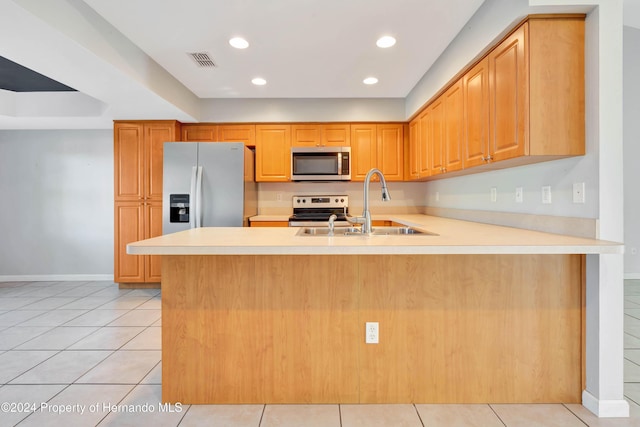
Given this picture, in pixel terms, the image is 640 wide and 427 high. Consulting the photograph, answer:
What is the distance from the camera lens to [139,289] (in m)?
4.25

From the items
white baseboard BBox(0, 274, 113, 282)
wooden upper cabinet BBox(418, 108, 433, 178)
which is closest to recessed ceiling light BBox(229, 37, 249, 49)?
wooden upper cabinet BBox(418, 108, 433, 178)

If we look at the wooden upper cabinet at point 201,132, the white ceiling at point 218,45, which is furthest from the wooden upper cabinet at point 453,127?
the wooden upper cabinet at point 201,132

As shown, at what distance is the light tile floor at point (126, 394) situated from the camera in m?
1.65

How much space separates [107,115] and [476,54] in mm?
3941

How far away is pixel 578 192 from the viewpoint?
178 centimetres

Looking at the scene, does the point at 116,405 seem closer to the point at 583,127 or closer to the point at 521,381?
the point at 521,381

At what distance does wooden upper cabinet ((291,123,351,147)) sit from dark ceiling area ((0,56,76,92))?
2.75 m

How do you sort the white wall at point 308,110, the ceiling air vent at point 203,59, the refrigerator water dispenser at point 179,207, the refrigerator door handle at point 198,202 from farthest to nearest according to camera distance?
1. the white wall at point 308,110
2. the refrigerator water dispenser at point 179,207
3. the refrigerator door handle at point 198,202
4. the ceiling air vent at point 203,59

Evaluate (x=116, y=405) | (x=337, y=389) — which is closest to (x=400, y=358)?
(x=337, y=389)

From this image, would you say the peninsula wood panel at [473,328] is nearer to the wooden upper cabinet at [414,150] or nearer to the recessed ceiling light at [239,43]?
the recessed ceiling light at [239,43]

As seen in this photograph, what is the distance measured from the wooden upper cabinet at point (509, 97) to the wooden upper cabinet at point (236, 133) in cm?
289

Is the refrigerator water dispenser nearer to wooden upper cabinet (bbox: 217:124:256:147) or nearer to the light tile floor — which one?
wooden upper cabinet (bbox: 217:124:256:147)

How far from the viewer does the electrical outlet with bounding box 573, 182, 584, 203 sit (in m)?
1.76

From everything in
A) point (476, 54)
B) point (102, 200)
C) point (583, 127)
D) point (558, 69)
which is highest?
point (476, 54)
